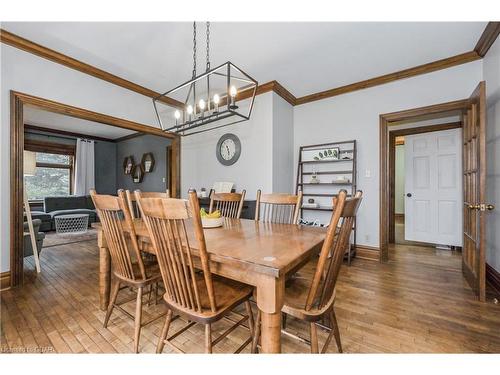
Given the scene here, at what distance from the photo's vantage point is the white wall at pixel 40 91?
2285mm

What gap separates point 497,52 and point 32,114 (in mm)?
7357

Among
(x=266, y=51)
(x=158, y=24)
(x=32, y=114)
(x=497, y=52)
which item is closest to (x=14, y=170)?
(x=158, y=24)

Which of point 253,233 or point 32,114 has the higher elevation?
point 32,114

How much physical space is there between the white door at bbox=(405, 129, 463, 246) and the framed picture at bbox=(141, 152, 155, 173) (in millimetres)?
5763

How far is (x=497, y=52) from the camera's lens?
218 cm

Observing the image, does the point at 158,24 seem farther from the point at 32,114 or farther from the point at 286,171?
the point at 32,114

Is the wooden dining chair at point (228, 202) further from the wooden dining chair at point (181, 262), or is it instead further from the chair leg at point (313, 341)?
the chair leg at point (313, 341)

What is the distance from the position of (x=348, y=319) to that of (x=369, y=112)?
9.16 ft

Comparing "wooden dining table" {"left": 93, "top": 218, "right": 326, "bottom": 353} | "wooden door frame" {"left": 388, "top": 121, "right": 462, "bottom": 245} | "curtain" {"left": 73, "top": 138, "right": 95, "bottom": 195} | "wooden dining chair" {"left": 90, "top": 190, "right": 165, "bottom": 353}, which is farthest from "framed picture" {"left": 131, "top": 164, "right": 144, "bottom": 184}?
"wooden door frame" {"left": 388, "top": 121, "right": 462, "bottom": 245}

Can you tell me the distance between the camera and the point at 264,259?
100 cm

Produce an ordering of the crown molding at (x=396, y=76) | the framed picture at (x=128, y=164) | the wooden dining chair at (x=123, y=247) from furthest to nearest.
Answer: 1. the framed picture at (x=128, y=164)
2. the crown molding at (x=396, y=76)
3. the wooden dining chair at (x=123, y=247)

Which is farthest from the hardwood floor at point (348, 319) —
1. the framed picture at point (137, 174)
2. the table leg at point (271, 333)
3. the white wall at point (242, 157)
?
the framed picture at point (137, 174)

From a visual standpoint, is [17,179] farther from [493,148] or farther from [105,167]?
[105,167]

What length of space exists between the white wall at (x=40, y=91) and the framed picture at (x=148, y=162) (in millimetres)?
2680
